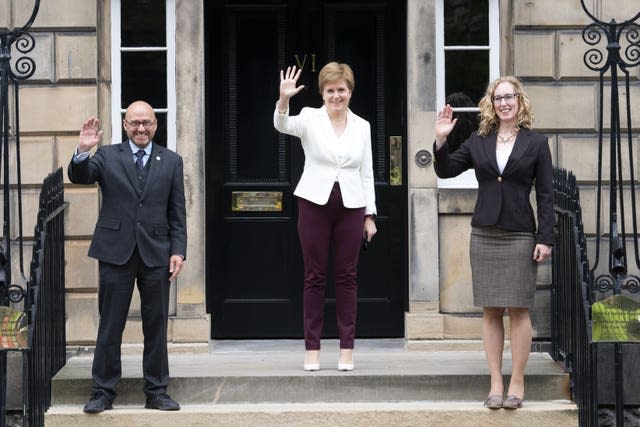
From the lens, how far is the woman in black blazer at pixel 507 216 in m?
7.35

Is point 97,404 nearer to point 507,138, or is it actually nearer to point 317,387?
point 317,387

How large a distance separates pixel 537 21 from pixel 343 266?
101 inches

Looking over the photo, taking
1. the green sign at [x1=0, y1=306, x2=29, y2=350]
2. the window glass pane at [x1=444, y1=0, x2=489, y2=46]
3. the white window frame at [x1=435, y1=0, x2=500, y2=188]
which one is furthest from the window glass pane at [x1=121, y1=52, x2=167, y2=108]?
the green sign at [x1=0, y1=306, x2=29, y2=350]

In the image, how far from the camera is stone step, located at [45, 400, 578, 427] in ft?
24.7

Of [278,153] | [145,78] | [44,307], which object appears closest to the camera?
[44,307]

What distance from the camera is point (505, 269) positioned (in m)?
7.39

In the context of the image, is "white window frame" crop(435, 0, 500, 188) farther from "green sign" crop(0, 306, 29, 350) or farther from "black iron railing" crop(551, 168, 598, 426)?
"green sign" crop(0, 306, 29, 350)

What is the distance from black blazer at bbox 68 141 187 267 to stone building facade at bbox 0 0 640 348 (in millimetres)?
1667

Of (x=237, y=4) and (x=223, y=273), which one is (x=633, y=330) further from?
(x=237, y=4)

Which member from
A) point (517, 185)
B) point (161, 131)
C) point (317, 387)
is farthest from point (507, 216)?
point (161, 131)

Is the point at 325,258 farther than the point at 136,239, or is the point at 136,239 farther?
the point at 325,258

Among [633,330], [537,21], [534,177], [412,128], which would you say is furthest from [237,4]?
[633,330]

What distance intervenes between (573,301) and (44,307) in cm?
332

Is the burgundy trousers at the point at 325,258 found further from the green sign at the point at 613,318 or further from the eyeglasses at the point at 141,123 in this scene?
the green sign at the point at 613,318
